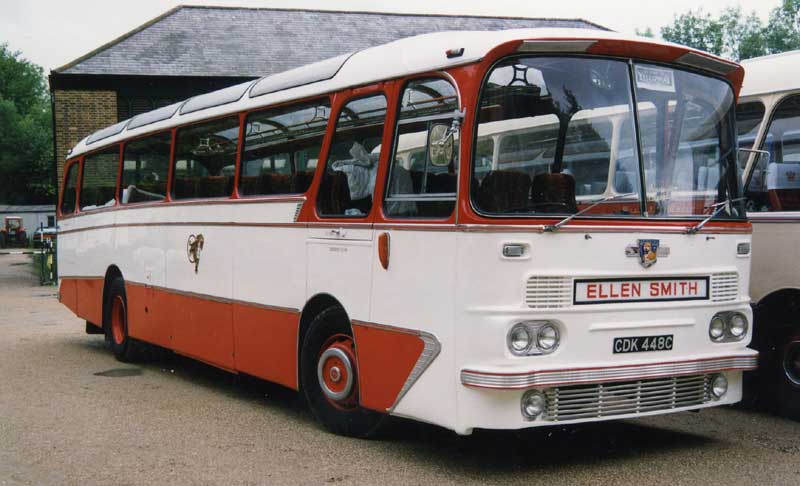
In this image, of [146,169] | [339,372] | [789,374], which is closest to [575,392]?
[339,372]

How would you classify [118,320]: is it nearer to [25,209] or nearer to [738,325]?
[738,325]

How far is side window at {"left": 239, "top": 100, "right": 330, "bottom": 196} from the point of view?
308 inches

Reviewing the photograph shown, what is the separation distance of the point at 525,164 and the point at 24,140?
83909mm

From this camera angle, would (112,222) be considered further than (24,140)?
No

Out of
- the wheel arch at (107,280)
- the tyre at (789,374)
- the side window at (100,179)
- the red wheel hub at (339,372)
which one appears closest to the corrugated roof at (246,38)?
the side window at (100,179)

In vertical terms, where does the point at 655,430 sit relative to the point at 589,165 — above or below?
below

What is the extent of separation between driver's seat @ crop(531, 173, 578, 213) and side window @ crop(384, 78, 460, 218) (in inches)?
19.8

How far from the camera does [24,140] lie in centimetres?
8331

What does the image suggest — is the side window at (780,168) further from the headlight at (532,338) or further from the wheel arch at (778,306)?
the headlight at (532,338)

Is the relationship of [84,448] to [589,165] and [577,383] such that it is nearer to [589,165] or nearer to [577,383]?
[577,383]

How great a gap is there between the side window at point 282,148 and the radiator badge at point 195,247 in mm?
999

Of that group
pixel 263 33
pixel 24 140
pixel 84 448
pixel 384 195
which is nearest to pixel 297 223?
pixel 384 195

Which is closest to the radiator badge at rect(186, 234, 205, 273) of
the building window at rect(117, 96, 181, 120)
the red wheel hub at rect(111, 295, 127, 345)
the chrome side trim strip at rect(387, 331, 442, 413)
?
the red wheel hub at rect(111, 295, 127, 345)

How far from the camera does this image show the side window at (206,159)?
9.30 m
